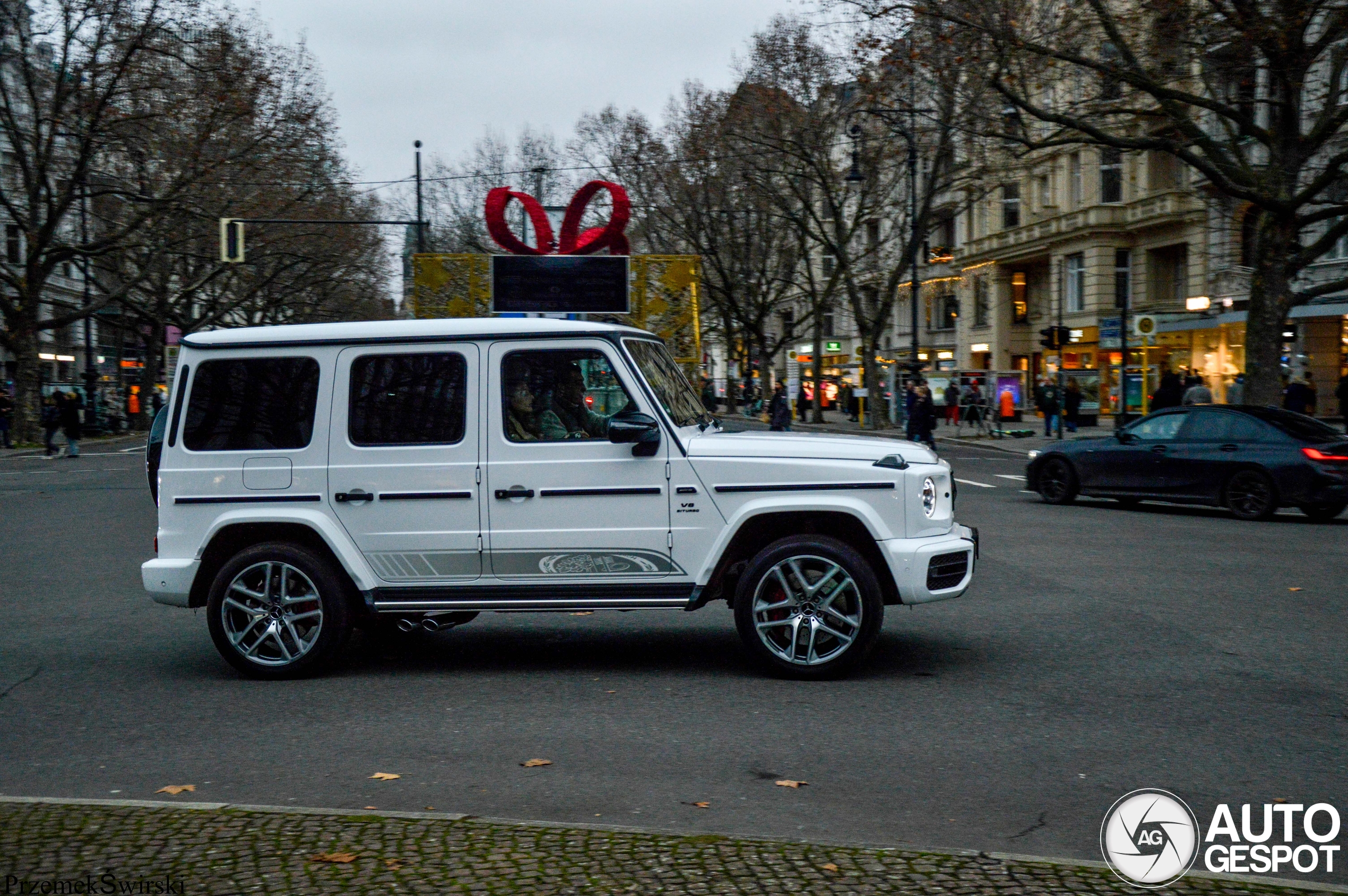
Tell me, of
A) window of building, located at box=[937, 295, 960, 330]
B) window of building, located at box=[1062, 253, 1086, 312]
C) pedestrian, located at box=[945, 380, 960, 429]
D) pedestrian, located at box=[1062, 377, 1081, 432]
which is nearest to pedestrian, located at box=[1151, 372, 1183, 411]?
pedestrian, located at box=[1062, 377, 1081, 432]

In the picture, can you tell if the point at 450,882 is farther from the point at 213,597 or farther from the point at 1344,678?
the point at 1344,678

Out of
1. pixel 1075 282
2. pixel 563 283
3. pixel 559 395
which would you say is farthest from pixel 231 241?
pixel 1075 282

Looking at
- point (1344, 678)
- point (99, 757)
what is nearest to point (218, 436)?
point (99, 757)

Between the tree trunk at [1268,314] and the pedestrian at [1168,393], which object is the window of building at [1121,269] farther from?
the tree trunk at [1268,314]

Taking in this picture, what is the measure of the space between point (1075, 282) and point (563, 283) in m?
31.2

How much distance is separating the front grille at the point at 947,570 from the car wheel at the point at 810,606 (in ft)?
0.96

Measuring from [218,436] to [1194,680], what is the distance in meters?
5.49

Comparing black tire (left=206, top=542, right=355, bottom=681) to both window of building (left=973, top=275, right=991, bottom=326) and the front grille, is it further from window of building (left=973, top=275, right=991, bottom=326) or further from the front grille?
window of building (left=973, top=275, right=991, bottom=326)

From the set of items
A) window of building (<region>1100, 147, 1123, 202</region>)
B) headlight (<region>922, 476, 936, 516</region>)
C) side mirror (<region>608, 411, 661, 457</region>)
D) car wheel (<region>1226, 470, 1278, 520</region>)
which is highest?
window of building (<region>1100, 147, 1123, 202</region>)

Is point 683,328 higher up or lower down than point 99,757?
higher up

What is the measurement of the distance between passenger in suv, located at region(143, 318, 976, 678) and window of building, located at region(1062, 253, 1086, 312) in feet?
150

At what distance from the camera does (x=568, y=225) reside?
30.8m

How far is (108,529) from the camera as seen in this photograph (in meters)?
16.3

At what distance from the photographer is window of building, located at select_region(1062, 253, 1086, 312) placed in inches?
1998
